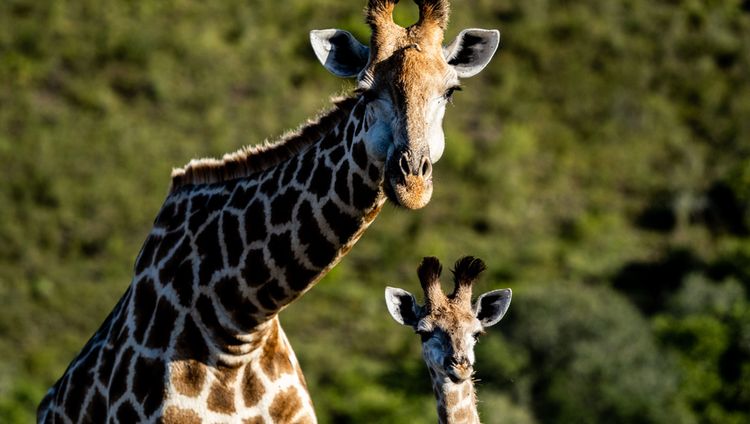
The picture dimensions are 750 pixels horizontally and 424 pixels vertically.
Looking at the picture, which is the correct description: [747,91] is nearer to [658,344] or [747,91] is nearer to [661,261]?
[661,261]

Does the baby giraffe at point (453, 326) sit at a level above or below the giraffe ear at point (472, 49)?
below

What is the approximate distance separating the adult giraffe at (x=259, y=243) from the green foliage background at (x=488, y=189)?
1714 cm

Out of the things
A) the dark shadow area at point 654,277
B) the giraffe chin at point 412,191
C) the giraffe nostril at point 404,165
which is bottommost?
the giraffe chin at point 412,191

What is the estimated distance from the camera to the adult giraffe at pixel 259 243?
7.94 meters

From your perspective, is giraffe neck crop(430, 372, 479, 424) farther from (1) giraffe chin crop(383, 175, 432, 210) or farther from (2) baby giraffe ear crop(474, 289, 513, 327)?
(1) giraffe chin crop(383, 175, 432, 210)

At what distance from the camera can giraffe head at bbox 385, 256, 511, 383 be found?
9039 mm

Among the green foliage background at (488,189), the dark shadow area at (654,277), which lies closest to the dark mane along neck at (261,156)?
the green foliage background at (488,189)

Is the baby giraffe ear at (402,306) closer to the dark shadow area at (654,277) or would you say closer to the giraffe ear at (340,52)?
the giraffe ear at (340,52)

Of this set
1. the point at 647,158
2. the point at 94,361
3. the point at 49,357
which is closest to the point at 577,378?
the point at 647,158

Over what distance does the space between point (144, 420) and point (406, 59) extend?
3170 millimetres

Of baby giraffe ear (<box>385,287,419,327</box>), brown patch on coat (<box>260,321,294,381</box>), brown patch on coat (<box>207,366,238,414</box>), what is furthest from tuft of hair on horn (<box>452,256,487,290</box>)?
brown patch on coat (<box>207,366,238,414</box>)

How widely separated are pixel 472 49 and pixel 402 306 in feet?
6.84

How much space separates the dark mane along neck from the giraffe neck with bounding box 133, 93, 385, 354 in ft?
0.06

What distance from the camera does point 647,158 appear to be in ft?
116
